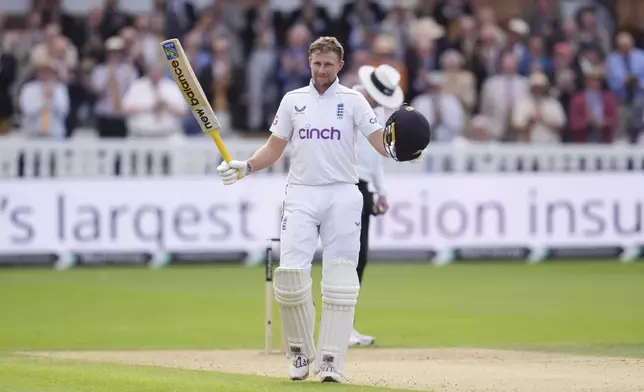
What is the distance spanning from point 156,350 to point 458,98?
37.9ft

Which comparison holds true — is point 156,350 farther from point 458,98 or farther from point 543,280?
point 458,98

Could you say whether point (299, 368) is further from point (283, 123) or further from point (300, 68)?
point (300, 68)

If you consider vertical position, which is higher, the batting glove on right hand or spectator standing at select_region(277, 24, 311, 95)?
spectator standing at select_region(277, 24, 311, 95)

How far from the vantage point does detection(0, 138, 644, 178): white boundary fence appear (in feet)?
72.2

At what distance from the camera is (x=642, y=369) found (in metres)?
11.4

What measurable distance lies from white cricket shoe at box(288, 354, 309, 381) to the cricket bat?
1.33 m

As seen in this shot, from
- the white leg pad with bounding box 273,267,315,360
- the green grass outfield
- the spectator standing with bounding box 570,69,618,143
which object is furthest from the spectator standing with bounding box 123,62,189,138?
the white leg pad with bounding box 273,267,315,360

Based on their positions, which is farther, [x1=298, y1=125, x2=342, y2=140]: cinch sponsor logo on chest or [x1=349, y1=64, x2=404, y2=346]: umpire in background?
[x1=349, y1=64, x2=404, y2=346]: umpire in background

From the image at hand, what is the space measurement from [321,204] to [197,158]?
39.2 ft

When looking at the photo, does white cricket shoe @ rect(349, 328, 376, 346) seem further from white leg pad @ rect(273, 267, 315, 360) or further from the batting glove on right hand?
the batting glove on right hand

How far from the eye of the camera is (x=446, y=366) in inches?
463

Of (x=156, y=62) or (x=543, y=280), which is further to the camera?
(x=156, y=62)

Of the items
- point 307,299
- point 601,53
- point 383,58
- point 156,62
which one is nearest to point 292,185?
point 307,299

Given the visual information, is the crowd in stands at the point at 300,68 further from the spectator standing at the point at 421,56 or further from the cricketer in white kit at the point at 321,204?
the cricketer in white kit at the point at 321,204
